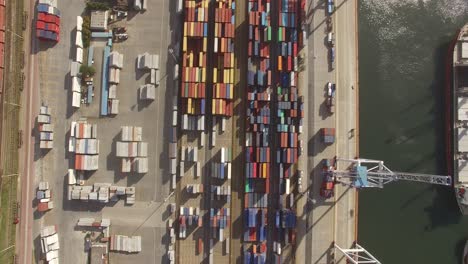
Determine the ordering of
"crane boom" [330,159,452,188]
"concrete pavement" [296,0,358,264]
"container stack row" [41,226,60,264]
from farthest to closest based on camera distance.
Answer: "concrete pavement" [296,0,358,264], "container stack row" [41,226,60,264], "crane boom" [330,159,452,188]

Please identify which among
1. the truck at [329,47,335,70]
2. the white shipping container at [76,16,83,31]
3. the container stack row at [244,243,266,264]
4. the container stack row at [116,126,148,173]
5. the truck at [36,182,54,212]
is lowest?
the container stack row at [244,243,266,264]

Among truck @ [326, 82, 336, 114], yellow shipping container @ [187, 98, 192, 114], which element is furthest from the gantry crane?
yellow shipping container @ [187, 98, 192, 114]

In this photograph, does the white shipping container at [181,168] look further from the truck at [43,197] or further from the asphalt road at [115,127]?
the truck at [43,197]

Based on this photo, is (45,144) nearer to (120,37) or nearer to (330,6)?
(120,37)

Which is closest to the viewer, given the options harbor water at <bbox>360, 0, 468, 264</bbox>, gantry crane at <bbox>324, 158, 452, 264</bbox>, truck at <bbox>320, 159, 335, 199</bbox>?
gantry crane at <bbox>324, 158, 452, 264</bbox>

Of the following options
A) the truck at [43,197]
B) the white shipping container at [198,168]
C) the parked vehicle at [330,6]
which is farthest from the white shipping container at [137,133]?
the parked vehicle at [330,6]

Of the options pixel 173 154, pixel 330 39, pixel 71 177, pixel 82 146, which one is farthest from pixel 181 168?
pixel 330 39

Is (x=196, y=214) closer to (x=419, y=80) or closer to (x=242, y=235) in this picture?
(x=242, y=235)

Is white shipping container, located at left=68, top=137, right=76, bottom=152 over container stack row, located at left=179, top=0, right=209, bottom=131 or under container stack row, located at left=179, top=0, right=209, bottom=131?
under

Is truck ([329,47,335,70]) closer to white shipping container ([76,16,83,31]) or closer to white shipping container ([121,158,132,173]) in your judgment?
white shipping container ([121,158,132,173])
